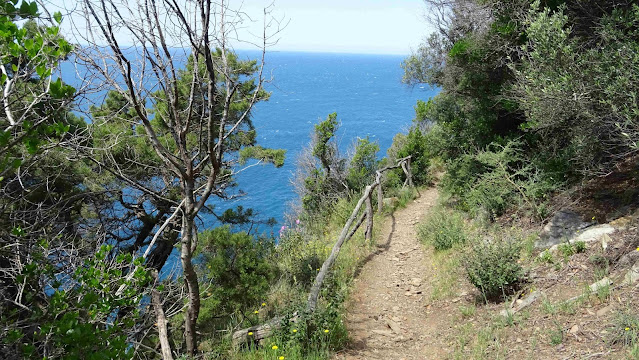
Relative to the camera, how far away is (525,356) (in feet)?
13.3

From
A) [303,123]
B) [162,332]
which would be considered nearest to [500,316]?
[162,332]

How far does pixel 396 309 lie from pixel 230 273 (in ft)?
9.79

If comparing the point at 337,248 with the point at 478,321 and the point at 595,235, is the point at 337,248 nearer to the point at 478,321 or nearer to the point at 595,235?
the point at 478,321

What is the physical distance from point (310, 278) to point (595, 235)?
4.99 meters

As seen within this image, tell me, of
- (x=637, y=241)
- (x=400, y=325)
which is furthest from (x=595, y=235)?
(x=400, y=325)

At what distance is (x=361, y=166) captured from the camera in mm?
17109

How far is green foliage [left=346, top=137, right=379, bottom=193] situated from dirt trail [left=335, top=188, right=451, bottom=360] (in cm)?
644

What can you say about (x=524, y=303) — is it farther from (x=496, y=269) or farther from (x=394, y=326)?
(x=394, y=326)

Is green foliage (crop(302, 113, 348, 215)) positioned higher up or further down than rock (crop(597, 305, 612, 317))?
further down

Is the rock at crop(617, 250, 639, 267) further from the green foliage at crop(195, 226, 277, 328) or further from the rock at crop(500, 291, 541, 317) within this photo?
the green foliage at crop(195, 226, 277, 328)

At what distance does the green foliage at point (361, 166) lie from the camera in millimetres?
16156

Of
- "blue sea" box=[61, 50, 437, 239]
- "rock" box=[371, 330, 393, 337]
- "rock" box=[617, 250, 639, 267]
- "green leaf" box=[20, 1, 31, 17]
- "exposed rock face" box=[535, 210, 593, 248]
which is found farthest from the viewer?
"blue sea" box=[61, 50, 437, 239]

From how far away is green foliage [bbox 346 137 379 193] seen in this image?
Result: 16.2m

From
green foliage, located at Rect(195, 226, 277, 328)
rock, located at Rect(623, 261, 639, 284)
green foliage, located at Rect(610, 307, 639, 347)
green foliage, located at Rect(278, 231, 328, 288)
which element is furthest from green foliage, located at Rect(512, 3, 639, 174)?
green foliage, located at Rect(195, 226, 277, 328)
